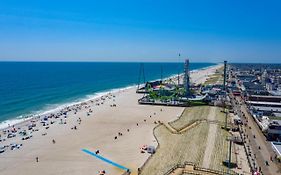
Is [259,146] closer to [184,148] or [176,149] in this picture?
[184,148]

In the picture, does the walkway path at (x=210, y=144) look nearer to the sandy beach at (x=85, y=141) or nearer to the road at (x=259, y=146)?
→ the road at (x=259, y=146)

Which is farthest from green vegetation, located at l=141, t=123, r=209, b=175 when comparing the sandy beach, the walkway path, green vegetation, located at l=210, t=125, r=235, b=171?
the sandy beach

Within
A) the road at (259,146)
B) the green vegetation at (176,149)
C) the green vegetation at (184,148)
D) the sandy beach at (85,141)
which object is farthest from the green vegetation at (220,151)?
the sandy beach at (85,141)

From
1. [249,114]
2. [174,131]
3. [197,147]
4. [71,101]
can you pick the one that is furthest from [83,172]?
[71,101]

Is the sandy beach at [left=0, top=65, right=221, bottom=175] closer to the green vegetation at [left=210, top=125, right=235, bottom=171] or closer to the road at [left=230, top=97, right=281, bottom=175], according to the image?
the green vegetation at [left=210, top=125, right=235, bottom=171]

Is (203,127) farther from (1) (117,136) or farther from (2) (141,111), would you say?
(2) (141,111)

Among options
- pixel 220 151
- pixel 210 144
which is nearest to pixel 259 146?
pixel 210 144

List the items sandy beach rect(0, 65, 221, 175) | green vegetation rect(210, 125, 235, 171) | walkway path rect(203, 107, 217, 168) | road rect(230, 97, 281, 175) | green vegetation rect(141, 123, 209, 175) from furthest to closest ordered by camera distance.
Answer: sandy beach rect(0, 65, 221, 175) < walkway path rect(203, 107, 217, 168) < green vegetation rect(141, 123, 209, 175) < road rect(230, 97, 281, 175) < green vegetation rect(210, 125, 235, 171)

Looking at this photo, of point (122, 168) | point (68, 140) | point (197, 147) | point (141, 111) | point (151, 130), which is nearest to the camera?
point (122, 168)
